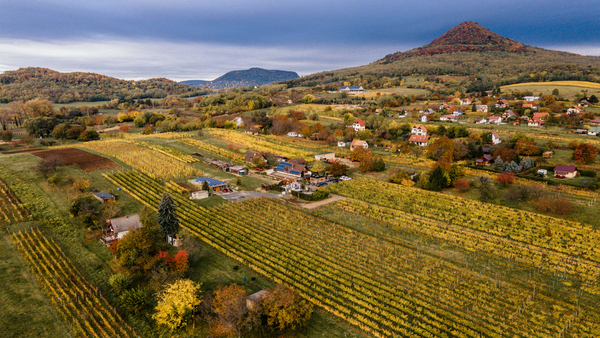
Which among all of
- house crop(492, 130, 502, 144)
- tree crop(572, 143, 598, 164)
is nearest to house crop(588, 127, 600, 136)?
house crop(492, 130, 502, 144)

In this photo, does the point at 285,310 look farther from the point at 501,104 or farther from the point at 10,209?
the point at 501,104

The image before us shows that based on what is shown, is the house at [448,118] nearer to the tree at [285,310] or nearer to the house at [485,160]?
the house at [485,160]

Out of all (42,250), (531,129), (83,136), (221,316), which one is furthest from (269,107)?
(221,316)

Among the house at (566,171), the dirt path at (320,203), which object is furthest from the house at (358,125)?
the house at (566,171)

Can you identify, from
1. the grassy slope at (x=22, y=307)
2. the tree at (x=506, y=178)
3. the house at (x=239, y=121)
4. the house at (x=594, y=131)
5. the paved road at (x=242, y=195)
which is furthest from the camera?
the house at (x=239, y=121)

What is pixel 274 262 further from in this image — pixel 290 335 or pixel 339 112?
pixel 339 112

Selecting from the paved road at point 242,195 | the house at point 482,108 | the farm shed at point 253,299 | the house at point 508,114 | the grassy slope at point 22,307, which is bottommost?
the grassy slope at point 22,307

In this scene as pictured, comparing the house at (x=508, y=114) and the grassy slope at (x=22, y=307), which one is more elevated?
the house at (x=508, y=114)

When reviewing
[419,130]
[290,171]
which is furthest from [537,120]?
[290,171]
